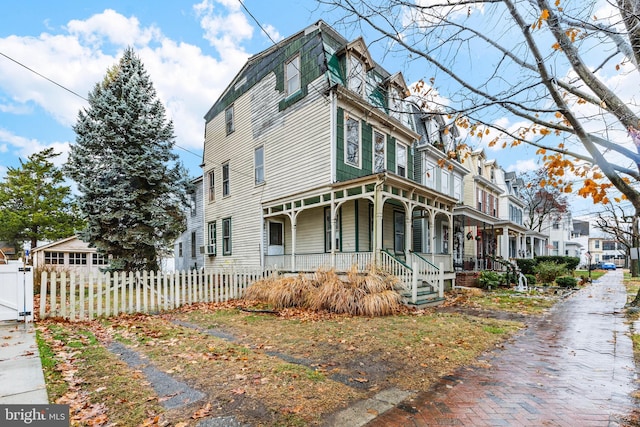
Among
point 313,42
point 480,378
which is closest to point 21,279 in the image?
point 480,378

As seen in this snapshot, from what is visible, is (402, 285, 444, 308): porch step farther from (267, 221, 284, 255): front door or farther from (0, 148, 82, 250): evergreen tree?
(0, 148, 82, 250): evergreen tree

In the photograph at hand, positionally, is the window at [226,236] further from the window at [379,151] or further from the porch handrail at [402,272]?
the porch handrail at [402,272]

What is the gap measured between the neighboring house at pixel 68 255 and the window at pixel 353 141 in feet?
71.1

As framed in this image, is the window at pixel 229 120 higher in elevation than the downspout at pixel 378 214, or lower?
higher

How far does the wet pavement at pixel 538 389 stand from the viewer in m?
3.19

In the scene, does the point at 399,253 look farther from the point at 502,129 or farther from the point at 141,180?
the point at 141,180

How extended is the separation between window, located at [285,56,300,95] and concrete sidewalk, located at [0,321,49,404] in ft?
37.8

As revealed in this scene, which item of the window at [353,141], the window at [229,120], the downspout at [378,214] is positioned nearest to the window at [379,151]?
the window at [353,141]

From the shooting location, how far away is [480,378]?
4281 millimetres

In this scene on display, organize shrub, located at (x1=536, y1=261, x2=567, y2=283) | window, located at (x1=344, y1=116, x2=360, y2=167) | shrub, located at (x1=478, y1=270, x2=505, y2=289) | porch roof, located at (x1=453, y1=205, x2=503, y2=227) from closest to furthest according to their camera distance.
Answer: window, located at (x1=344, y1=116, x2=360, y2=167) → shrub, located at (x1=478, y1=270, x2=505, y2=289) → porch roof, located at (x1=453, y1=205, x2=503, y2=227) → shrub, located at (x1=536, y1=261, x2=567, y2=283)

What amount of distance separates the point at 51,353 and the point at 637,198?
26.9ft

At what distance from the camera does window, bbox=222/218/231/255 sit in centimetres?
1702

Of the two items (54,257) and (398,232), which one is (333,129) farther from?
(54,257)

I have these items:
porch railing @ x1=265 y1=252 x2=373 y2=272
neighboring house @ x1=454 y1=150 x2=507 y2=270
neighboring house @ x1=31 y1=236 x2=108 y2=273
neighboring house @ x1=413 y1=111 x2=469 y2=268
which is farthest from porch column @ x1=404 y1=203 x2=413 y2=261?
neighboring house @ x1=31 y1=236 x2=108 y2=273
